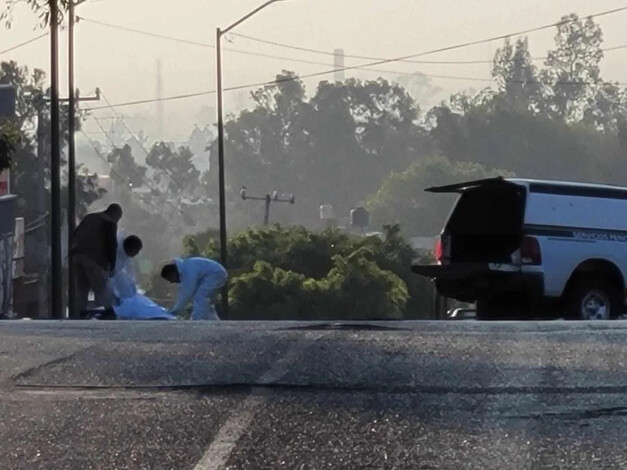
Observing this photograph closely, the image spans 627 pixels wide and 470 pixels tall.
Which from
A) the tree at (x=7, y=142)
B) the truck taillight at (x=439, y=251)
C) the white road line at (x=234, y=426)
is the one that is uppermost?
the tree at (x=7, y=142)

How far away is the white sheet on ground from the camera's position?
18.4 m

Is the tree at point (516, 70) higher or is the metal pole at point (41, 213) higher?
the tree at point (516, 70)

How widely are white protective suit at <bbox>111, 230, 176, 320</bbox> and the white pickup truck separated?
3348mm

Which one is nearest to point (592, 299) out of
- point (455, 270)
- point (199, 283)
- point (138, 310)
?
point (455, 270)

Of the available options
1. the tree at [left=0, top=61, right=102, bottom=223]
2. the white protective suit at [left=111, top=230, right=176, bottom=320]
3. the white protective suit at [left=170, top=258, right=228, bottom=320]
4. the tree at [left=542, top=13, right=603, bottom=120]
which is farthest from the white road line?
the tree at [left=542, top=13, right=603, bottom=120]

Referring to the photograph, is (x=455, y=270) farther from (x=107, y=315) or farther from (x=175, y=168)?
(x=175, y=168)

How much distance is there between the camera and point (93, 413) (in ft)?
27.2

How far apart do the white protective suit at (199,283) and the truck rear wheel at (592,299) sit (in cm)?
398

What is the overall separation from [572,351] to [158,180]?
152038 millimetres

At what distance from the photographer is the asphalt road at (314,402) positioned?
24.0 ft

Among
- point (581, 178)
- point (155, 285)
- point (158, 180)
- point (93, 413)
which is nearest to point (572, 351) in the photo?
point (93, 413)

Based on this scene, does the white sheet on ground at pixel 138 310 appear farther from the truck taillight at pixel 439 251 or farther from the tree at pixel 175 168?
the tree at pixel 175 168

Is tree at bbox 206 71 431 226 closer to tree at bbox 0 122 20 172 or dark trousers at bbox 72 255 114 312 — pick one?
tree at bbox 0 122 20 172

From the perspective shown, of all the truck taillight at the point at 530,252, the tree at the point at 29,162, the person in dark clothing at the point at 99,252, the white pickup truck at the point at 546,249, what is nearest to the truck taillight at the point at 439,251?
the white pickup truck at the point at 546,249
